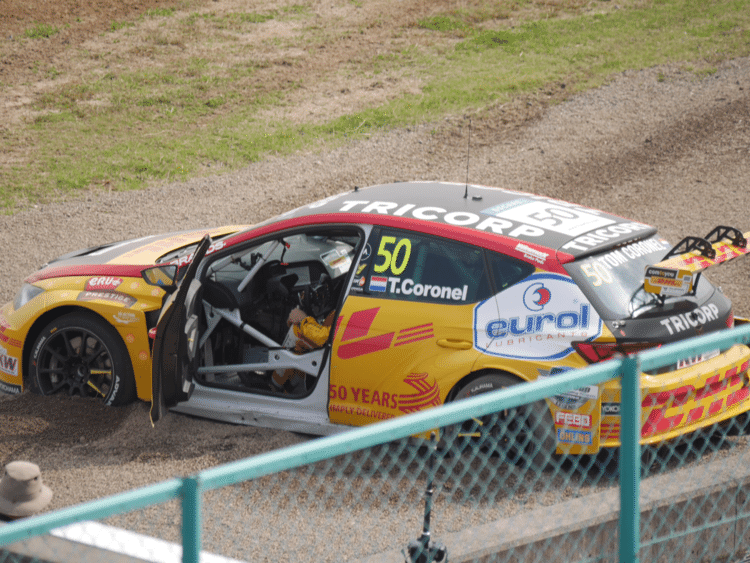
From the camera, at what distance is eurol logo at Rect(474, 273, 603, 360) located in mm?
5145

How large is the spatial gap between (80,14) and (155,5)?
156cm

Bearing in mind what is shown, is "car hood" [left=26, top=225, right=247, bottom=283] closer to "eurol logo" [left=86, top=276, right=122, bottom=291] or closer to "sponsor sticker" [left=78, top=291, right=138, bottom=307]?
"eurol logo" [left=86, top=276, right=122, bottom=291]

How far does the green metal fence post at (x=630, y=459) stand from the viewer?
336 cm

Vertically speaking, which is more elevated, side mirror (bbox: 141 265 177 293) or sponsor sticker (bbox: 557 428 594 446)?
side mirror (bbox: 141 265 177 293)

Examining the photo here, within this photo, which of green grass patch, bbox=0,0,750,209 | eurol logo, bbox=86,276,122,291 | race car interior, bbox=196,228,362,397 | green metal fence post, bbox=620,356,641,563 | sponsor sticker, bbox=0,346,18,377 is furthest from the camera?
green grass patch, bbox=0,0,750,209

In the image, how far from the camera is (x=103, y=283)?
647cm

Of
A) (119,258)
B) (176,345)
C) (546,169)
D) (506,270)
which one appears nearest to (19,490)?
(176,345)

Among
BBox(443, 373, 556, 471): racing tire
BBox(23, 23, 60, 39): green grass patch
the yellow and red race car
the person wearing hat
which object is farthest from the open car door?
BBox(23, 23, 60, 39): green grass patch

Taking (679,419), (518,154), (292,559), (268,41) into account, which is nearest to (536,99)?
(518,154)

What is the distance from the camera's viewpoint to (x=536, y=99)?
14.5 meters

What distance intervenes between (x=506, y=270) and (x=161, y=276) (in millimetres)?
2536

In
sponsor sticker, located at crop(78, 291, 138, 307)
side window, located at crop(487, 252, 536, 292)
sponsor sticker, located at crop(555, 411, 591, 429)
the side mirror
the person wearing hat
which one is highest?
side window, located at crop(487, 252, 536, 292)

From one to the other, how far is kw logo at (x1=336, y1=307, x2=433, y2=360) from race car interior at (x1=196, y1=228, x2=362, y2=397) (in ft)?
1.20

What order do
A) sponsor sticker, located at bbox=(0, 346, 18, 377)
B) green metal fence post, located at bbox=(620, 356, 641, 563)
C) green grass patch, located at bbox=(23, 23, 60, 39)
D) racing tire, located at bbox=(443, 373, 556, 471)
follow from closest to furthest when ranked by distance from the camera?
green metal fence post, located at bbox=(620, 356, 641, 563)
racing tire, located at bbox=(443, 373, 556, 471)
sponsor sticker, located at bbox=(0, 346, 18, 377)
green grass patch, located at bbox=(23, 23, 60, 39)
